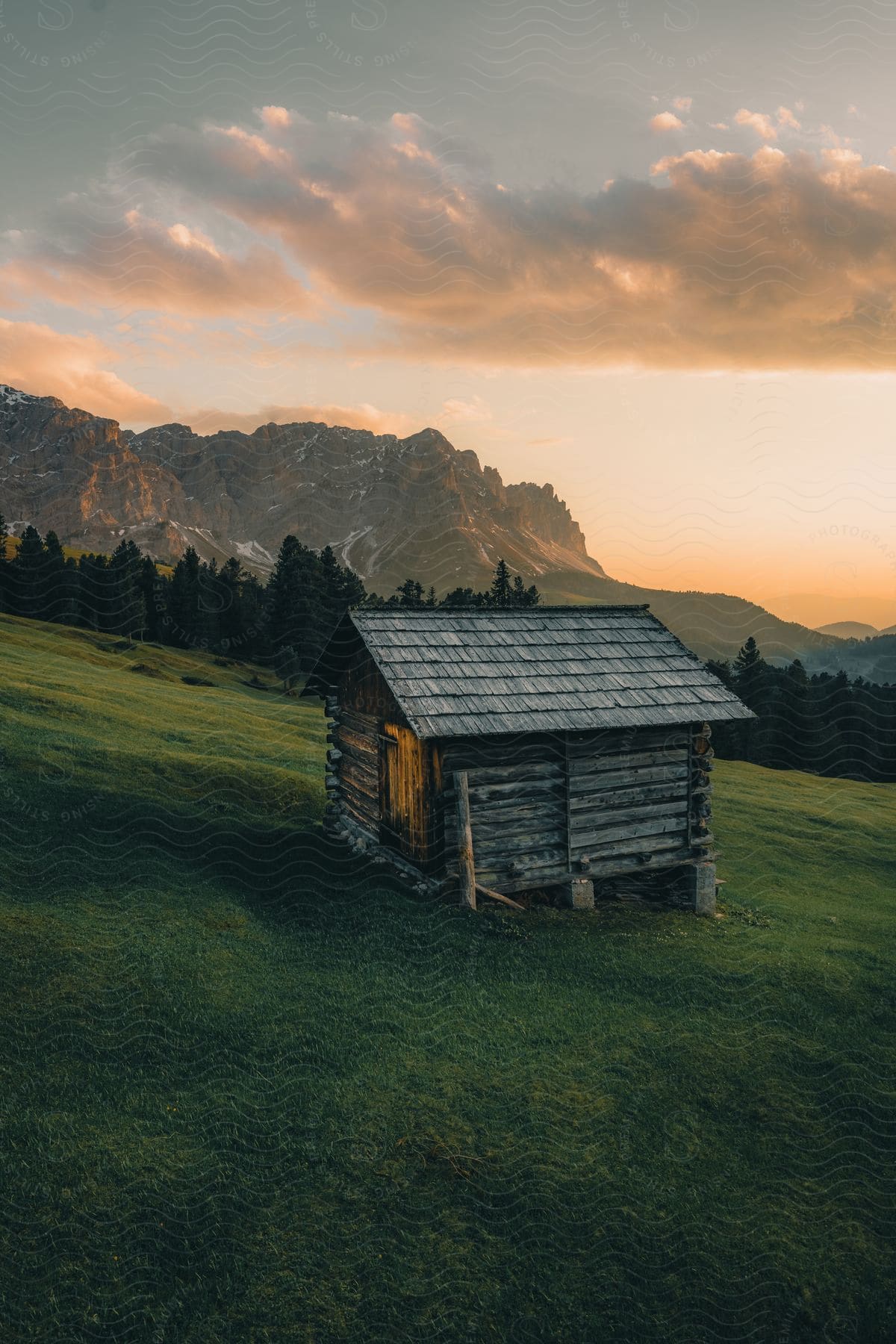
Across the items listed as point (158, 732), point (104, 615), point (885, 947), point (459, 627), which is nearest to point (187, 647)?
point (104, 615)

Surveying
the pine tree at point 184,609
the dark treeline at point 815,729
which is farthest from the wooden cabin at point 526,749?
the pine tree at point 184,609

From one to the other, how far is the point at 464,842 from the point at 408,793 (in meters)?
1.88

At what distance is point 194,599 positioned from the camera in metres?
78.9

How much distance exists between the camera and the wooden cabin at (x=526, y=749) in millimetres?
14961

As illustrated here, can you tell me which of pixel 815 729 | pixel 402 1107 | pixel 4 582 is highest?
pixel 4 582

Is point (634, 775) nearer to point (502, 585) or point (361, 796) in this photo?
point (361, 796)

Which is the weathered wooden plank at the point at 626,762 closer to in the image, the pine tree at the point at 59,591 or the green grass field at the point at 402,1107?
the green grass field at the point at 402,1107

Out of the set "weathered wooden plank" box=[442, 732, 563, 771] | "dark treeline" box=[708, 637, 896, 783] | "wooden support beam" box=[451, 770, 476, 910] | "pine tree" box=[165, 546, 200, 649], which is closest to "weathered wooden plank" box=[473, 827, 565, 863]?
"wooden support beam" box=[451, 770, 476, 910]

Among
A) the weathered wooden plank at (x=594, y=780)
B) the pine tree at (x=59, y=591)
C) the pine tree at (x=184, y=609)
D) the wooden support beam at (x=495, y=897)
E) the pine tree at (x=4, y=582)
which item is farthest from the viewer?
the pine tree at (x=184, y=609)

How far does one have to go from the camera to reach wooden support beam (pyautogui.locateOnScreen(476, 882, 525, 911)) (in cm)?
1467

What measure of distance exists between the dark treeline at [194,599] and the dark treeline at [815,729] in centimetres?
2600

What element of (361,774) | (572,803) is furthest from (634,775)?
(361,774)

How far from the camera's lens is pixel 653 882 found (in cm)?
1742

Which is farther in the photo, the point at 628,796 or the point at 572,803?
the point at 628,796
